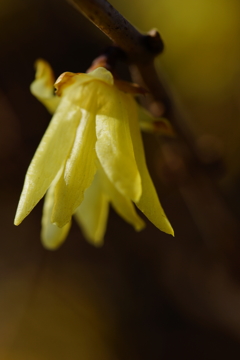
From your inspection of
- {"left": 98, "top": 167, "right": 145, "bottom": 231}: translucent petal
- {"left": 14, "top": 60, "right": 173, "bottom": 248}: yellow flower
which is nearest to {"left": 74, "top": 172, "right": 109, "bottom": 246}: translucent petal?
{"left": 98, "top": 167, "right": 145, "bottom": 231}: translucent petal

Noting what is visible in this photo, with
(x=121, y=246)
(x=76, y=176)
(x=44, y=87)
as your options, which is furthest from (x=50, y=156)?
(x=121, y=246)

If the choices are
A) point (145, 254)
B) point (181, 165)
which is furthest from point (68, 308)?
point (181, 165)

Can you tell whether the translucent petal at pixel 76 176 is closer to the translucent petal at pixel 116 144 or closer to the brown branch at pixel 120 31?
the translucent petal at pixel 116 144

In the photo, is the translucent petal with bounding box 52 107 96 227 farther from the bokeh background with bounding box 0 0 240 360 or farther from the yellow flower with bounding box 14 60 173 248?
the bokeh background with bounding box 0 0 240 360

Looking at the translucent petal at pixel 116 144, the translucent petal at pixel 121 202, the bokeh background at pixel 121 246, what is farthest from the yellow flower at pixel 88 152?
the bokeh background at pixel 121 246

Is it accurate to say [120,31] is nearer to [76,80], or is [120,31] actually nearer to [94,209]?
[76,80]
